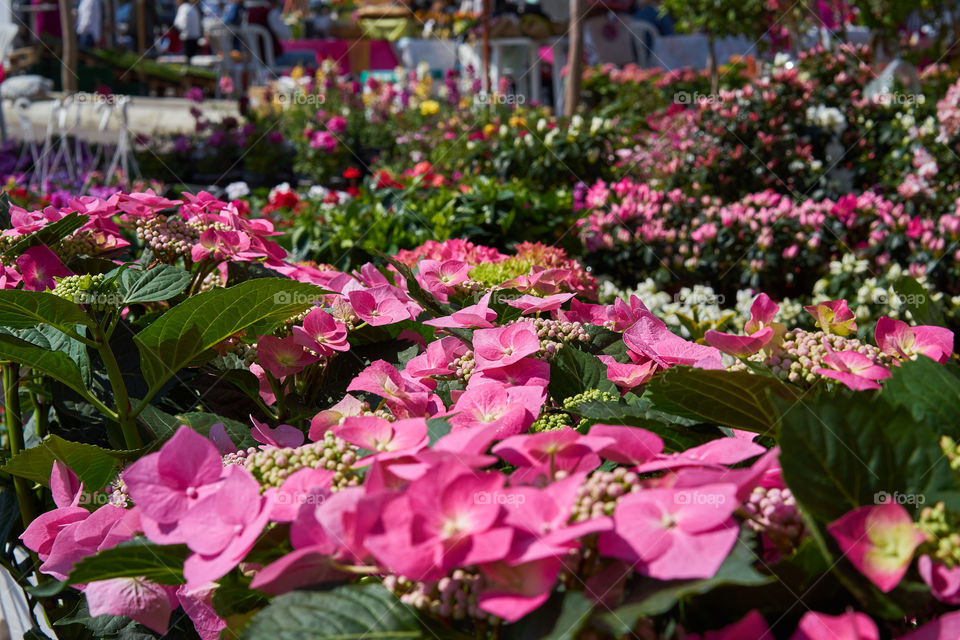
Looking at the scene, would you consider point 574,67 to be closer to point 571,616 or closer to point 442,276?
point 442,276

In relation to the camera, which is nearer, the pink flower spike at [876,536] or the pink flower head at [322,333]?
the pink flower spike at [876,536]

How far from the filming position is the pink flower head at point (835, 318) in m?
0.88

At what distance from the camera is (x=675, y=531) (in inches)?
20.2

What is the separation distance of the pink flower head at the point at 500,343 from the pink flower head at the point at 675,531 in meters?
0.31

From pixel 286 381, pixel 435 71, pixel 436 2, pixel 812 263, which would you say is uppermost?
pixel 436 2

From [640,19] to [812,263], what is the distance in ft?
36.5

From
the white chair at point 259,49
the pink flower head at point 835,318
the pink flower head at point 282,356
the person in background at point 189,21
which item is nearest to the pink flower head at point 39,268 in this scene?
the pink flower head at point 282,356

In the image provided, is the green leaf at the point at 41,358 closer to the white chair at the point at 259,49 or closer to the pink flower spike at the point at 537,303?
the pink flower spike at the point at 537,303

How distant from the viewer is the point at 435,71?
466 inches

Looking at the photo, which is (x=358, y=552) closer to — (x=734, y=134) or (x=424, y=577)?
(x=424, y=577)

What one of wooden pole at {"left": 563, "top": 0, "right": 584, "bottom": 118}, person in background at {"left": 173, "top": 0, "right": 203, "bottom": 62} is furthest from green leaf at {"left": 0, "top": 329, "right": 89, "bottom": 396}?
person in background at {"left": 173, "top": 0, "right": 203, "bottom": 62}

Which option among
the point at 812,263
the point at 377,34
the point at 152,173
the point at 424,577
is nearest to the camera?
the point at 424,577

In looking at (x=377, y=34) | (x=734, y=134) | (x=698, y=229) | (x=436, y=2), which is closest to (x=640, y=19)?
(x=436, y=2)

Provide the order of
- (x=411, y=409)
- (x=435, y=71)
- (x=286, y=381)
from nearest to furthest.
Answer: (x=411, y=409), (x=286, y=381), (x=435, y=71)
